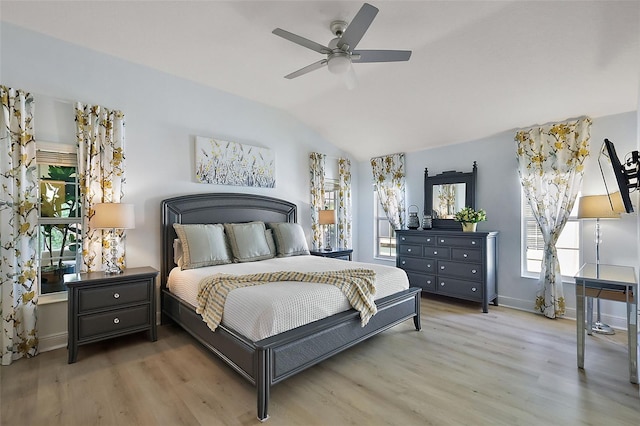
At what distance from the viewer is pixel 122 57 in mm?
3494

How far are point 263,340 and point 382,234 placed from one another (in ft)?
14.3

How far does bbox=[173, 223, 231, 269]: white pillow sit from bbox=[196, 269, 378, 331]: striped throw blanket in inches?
26.2

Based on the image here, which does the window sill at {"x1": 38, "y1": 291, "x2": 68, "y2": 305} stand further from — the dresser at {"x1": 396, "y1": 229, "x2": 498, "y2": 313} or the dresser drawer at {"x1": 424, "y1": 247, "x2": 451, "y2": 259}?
the dresser drawer at {"x1": 424, "y1": 247, "x2": 451, "y2": 259}

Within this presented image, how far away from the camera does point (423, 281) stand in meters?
4.82

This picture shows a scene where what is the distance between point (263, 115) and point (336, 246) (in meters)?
2.67

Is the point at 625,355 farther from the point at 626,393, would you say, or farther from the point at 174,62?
the point at 174,62

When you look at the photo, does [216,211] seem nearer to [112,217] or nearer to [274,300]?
[112,217]

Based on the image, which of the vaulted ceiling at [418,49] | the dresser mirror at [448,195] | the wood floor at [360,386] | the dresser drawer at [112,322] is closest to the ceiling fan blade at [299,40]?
the vaulted ceiling at [418,49]

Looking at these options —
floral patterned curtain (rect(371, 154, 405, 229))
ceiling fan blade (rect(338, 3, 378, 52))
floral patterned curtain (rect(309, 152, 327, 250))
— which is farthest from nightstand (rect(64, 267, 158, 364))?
floral patterned curtain (rect(371, 154, 405, 229))

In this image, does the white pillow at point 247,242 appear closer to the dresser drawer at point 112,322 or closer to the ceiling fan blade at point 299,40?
the dresser drawer at point 112,322

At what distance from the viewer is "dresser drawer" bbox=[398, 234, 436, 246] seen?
4.71 meters

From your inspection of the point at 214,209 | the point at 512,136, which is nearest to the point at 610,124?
the point at 512,136

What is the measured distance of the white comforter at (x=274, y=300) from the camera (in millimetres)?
2170

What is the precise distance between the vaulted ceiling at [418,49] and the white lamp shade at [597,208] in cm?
107
